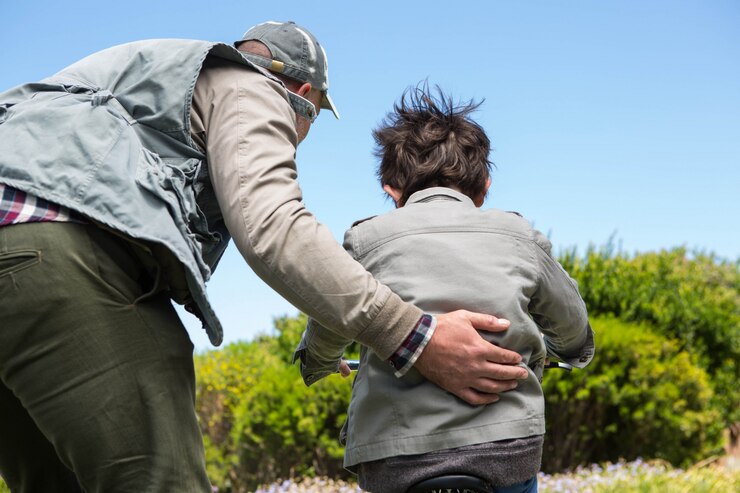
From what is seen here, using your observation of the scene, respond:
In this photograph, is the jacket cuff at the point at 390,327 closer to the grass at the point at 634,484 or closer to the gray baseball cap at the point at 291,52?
the gray baseball cap at the point at 291,52

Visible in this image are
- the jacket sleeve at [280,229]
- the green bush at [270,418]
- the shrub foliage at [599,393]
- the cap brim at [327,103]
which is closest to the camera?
the jacket sleeve at [280,229]

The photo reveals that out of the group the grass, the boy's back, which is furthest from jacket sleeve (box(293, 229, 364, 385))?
the grass

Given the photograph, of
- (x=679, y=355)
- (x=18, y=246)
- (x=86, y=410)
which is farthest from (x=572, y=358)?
(x=679, y=355)

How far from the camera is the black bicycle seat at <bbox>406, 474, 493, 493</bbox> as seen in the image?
209 centimetres

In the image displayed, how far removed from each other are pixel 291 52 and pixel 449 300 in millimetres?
882

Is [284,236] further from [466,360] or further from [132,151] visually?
[466,360]

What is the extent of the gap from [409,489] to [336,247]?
27.1 inches

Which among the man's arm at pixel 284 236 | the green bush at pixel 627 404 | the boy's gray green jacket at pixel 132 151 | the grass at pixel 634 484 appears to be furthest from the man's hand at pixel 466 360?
the green bush at pixel 627 404

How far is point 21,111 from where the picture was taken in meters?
2.06

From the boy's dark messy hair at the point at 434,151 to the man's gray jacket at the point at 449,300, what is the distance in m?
0.12

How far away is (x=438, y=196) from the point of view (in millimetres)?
2488

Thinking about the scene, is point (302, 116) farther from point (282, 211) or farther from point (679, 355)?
point (679, 355)

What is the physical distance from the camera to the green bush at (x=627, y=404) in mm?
7613

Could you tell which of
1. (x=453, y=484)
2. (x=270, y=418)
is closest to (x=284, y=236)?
(x=453, y=484)
